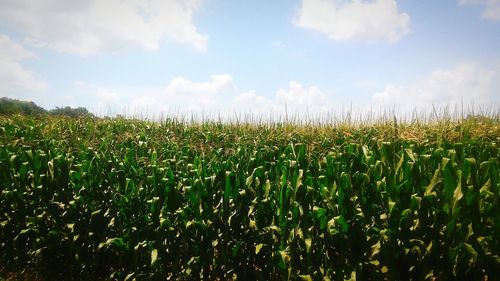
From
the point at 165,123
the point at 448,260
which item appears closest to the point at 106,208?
the point at 448,260

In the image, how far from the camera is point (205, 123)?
47.1 ft

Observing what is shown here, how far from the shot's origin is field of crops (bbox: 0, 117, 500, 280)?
3.21 metres

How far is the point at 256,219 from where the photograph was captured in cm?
389

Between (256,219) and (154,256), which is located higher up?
(256,219)

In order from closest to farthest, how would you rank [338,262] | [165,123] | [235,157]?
[338,262] < [235,157] < [165,123]

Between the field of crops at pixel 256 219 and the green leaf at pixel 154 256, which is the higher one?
the field of crops at pixel 256 219

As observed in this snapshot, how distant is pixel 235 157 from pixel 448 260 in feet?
10.2

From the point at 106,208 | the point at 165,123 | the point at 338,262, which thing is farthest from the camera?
the point at 165,123

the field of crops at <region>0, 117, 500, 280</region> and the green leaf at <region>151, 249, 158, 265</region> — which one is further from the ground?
the field of crops at <region>0, 117, 500, 280</region>

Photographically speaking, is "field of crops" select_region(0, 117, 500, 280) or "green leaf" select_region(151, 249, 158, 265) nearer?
"field of crops" select_region(0, 117, 500, 280)

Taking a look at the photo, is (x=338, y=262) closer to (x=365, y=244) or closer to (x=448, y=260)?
(x=365, y=244)

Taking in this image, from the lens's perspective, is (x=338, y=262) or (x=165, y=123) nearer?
(x=338, y=262)

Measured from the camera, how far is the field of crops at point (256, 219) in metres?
3.21

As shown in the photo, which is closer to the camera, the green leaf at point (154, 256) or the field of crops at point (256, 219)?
the field of crops at point (256, 219)
